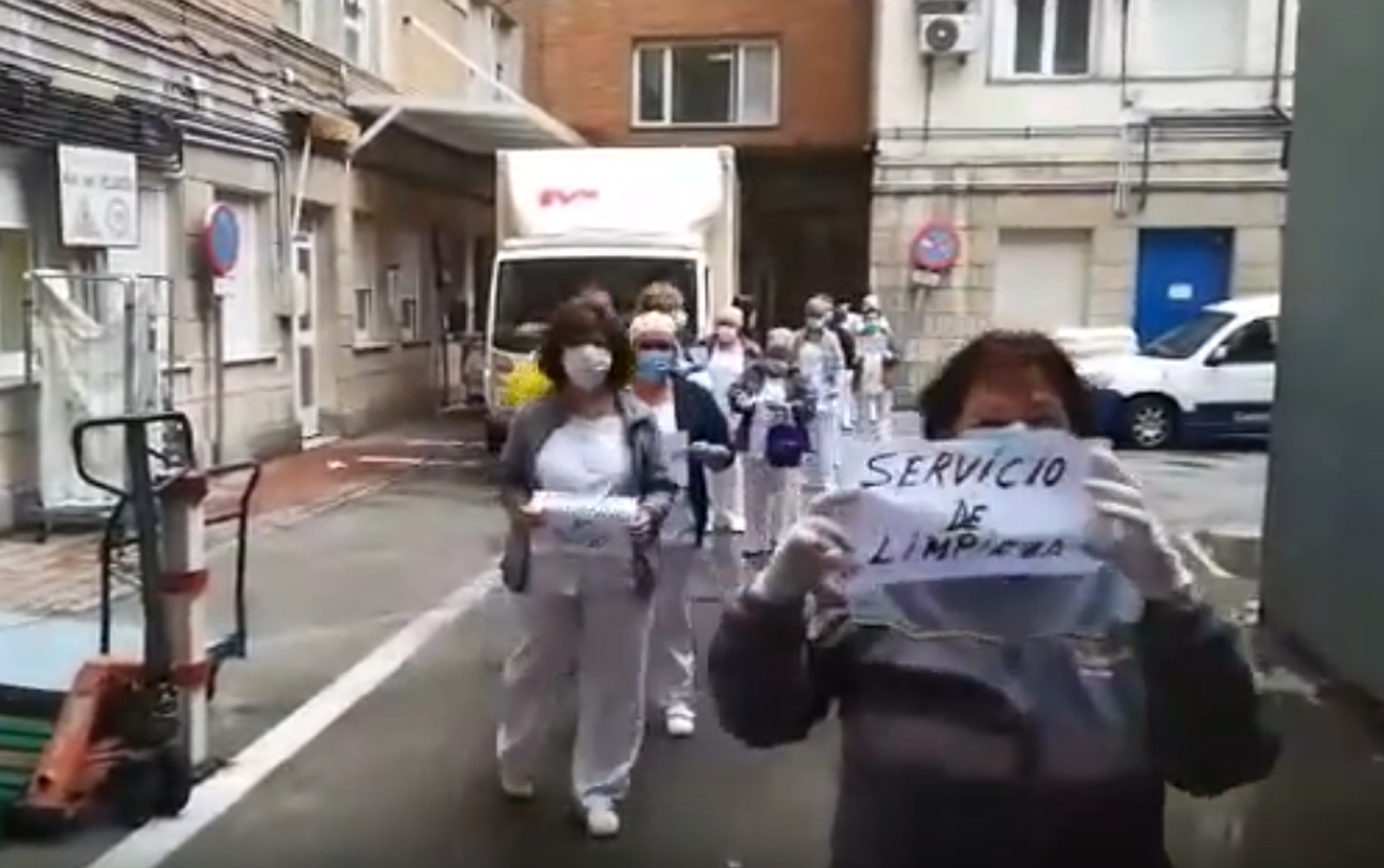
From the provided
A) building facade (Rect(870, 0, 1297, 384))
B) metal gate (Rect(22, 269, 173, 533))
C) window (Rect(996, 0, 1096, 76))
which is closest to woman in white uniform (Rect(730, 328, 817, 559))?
metal gate (Rect(22, 269, 173, 533))

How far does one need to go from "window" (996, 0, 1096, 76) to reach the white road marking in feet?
49.6

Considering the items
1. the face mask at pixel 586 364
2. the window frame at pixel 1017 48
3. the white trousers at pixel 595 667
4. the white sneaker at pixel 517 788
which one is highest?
the window frame at pixel 1017 48

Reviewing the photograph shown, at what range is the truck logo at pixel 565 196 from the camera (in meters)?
14.8

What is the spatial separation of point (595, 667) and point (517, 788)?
24.0 inches

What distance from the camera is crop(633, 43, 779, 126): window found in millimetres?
24562

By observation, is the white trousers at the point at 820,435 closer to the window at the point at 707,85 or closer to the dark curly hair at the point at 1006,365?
the dark curly hair at the point at 1006,365

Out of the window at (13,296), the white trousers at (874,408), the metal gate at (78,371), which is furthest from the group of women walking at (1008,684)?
the white trousers at (874,408)

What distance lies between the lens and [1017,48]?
71.2 ft

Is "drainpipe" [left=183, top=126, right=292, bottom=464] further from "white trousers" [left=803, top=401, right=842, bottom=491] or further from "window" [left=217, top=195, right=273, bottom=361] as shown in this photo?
"white trousers" [left=803, top=401, right=842, bottom=491]

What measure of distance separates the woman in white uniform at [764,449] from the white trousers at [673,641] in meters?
3.64

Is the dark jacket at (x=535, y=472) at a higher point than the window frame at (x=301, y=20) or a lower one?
lower

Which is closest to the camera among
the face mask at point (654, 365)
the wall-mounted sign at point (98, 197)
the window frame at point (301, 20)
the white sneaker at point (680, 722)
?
the white sneaker at point (680, 722)

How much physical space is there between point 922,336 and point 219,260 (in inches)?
428

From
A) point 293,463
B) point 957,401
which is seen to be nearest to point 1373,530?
point 957,401
